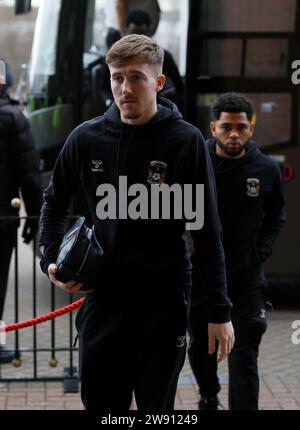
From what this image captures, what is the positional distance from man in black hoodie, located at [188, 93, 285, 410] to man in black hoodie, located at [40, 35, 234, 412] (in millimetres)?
1289

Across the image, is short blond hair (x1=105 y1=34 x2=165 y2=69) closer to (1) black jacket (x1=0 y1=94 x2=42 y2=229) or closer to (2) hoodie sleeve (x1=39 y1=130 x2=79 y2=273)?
(2) hoodie sleeve (x1=39 y1=130 x2=79 y2=273)

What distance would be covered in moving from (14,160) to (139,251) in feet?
11.3

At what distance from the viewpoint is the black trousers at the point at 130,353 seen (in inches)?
144

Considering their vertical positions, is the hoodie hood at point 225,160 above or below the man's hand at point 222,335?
above

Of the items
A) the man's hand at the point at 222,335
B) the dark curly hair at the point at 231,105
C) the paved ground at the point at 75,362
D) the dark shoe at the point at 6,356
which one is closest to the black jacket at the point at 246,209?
the dark curly hair at the point at 231,105

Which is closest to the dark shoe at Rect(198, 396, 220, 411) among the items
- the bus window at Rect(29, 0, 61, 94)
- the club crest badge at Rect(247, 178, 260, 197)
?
the club crest badge at Rect(247, 178, 260, 197)

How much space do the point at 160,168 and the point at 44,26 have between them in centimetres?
581

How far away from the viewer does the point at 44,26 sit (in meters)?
9.08

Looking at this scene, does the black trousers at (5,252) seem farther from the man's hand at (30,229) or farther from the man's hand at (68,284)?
the man's hand at (68,284)

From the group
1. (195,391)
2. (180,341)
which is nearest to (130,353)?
(180,341)

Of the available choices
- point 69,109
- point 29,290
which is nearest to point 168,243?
point 69,109

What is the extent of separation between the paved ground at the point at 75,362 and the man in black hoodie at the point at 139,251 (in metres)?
2.25

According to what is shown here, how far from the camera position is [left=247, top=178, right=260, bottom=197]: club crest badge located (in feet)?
16.8
